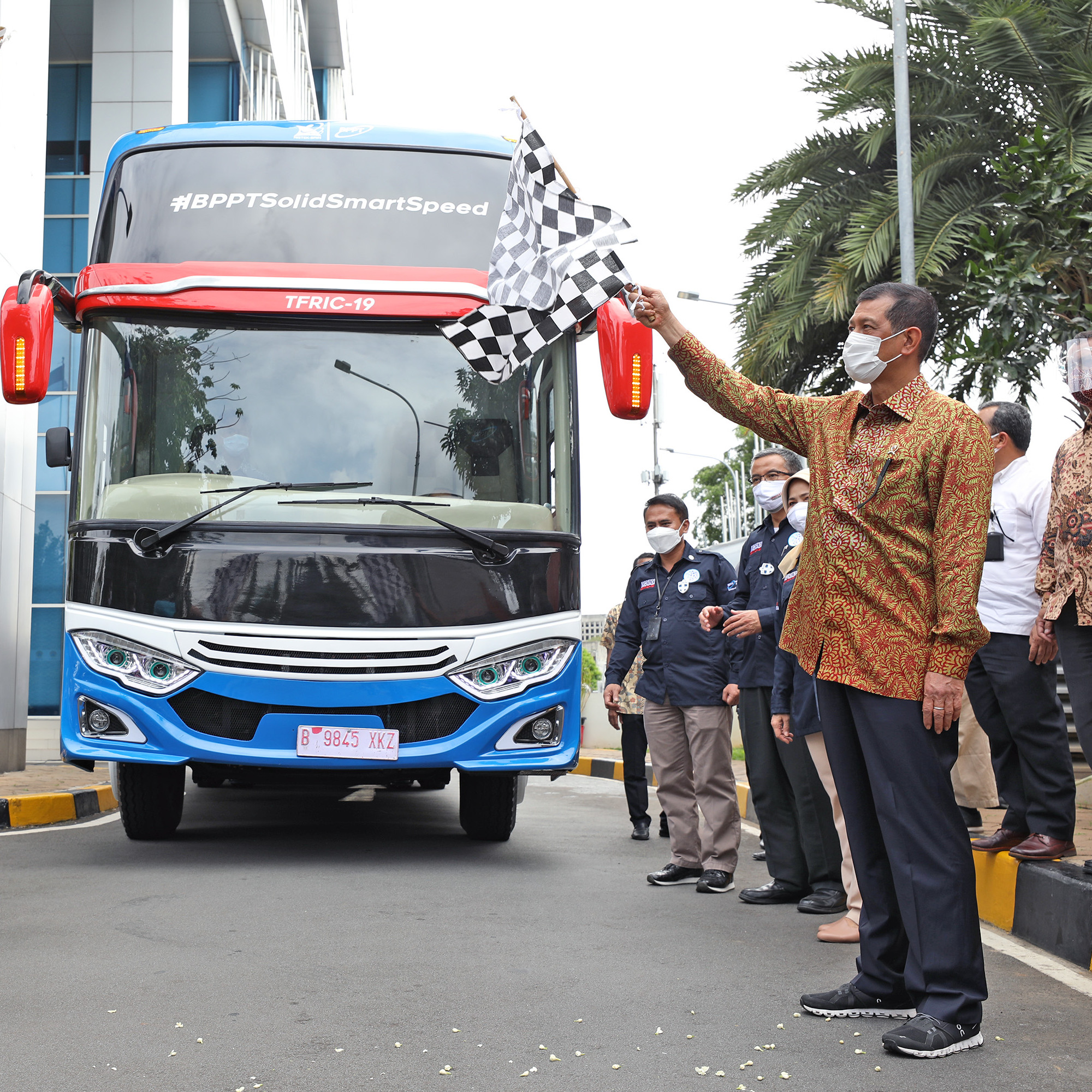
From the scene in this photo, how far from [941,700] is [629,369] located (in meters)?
3.17

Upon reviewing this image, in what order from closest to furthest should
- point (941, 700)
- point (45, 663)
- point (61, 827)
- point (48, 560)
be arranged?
point (941, 700)
point (61, 827)
point (48, 560)
point (45, 663)

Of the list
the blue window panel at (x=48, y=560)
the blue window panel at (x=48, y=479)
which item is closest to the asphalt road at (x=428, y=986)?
the blue window panel at (x=48, y=560)

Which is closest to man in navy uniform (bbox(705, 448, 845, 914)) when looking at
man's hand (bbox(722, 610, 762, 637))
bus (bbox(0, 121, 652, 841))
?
man's hand (bbox(722, 610, 762, 637))

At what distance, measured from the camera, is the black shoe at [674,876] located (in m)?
6.42

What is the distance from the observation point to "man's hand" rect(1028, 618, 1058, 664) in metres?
4.96

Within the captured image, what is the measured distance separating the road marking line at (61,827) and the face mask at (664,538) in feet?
13.8

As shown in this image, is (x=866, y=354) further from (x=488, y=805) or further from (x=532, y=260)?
(x=488, y=805)

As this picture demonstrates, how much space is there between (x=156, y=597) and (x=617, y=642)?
2.45 metres

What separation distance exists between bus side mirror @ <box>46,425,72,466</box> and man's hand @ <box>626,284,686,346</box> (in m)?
4.04

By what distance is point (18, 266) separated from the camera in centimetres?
1213

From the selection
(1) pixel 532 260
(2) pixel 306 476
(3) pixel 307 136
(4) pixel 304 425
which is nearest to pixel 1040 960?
(1) pixel 532 260

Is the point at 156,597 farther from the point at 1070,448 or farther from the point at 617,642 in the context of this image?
the point at 1070,448

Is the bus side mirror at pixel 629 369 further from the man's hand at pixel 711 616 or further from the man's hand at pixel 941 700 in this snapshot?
the man's hand at pixel 941 700

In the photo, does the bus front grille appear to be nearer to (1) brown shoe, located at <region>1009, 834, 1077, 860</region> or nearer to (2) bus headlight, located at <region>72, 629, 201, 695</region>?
(2) bus headlight, located at <region>72, 629, 201, 695</region>
